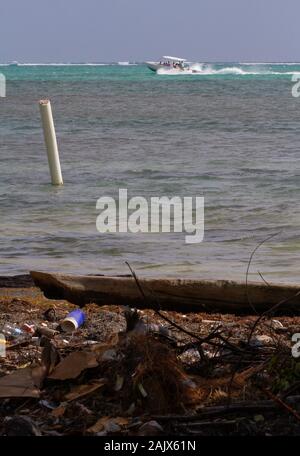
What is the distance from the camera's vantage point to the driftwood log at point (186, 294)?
18.5ft

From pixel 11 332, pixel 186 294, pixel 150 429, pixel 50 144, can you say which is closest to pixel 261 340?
pixel 186 294

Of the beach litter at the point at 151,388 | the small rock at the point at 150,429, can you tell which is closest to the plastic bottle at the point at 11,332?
the beach litter at the point at 151,388

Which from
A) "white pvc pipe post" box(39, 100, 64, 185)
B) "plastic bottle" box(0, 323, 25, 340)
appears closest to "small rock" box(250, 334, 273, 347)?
"plastic bottle" box(0, 323, 25, 340)

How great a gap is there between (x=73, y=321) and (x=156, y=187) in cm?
837

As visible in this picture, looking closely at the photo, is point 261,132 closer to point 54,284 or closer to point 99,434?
point 54,284

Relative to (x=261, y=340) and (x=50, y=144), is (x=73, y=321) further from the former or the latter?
(x=50, y=144)

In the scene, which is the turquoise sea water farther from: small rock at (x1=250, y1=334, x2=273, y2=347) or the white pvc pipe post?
small rock at (x1=250, y1=334, x2=273, y2=347)

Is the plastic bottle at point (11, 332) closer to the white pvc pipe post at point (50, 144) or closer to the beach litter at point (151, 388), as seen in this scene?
the beach litter at point (151, 388)

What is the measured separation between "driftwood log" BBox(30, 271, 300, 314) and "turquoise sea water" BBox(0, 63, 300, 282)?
6.29ft

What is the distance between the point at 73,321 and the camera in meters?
5.54

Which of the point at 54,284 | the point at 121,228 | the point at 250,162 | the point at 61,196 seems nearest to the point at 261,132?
the point at 250,162

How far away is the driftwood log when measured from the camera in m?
5.64

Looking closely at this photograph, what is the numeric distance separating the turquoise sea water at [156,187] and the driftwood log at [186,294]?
1.92 meters

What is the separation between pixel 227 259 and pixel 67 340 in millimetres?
3576
